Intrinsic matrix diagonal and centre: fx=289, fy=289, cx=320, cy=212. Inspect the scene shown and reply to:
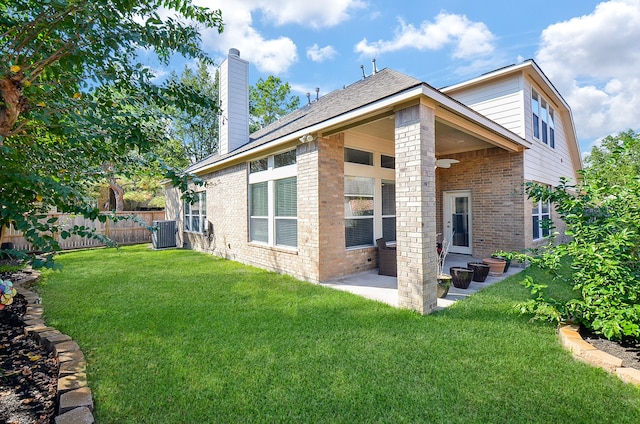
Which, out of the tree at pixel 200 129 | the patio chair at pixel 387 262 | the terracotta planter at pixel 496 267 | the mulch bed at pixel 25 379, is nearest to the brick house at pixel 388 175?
the patio chair at pixel 387 262

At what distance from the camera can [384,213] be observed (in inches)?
306

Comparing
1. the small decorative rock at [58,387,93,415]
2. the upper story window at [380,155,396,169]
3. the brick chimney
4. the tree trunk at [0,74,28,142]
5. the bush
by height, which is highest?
→ the brick chimney

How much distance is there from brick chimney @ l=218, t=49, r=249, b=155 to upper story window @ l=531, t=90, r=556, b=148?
9530 millimetres

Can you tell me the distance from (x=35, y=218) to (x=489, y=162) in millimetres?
9704

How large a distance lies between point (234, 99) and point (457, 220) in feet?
29.0

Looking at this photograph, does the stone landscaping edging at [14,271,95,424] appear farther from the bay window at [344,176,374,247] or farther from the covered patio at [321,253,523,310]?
the bay window at [344,176,374,247]

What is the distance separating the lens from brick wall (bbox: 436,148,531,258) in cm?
795

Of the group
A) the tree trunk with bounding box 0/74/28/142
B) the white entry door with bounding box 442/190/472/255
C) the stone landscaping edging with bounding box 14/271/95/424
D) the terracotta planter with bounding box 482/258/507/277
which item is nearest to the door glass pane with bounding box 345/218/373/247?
the terracotta planter with bounding box 482/258/507/277

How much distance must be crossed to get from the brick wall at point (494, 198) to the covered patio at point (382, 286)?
1.02m

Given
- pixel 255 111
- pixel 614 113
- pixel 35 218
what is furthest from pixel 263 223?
pixel 614 113

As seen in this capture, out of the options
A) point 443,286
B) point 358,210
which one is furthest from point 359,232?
point 443,286

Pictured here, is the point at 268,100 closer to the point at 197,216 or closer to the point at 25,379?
the point at 197,216

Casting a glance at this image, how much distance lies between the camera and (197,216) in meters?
12.3

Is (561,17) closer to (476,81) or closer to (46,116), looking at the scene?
(476,81)
